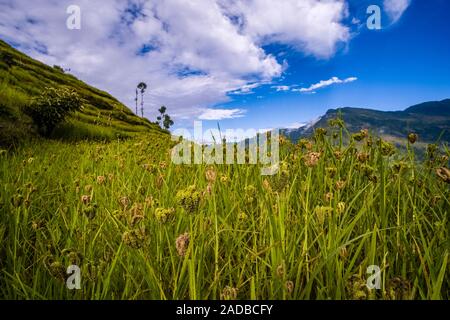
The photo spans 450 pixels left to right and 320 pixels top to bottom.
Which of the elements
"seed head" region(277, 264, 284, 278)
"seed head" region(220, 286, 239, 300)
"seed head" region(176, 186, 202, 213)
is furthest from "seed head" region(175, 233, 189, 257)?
"seed head" region(277, 264, 284, 278)

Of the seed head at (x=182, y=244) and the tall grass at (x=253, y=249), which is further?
the tall grass at (x=253, y=249)

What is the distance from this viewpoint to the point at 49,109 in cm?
1441

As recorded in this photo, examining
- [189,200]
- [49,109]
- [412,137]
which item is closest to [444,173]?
[412,137]

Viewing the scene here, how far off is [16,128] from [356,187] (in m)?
10.3

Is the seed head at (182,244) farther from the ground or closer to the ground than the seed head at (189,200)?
closer to the ground

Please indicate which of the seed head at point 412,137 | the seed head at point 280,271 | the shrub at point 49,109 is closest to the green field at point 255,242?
the seed head at point 280,271

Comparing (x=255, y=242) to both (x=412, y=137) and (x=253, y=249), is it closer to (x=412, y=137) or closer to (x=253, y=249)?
(x=253, y=249)

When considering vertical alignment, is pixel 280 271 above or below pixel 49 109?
below

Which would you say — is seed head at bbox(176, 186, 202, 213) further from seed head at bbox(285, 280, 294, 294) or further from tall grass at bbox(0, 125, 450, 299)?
seed head at bbox(285, 280, 294, 294)

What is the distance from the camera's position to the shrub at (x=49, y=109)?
14297 mm

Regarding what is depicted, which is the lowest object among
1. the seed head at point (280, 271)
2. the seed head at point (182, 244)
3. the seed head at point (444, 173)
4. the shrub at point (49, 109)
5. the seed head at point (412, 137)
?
the seed head at point (280, 271)

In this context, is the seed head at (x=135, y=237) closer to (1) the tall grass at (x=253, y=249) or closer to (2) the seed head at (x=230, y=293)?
(1) the tall grass at (x=253, y=249)
